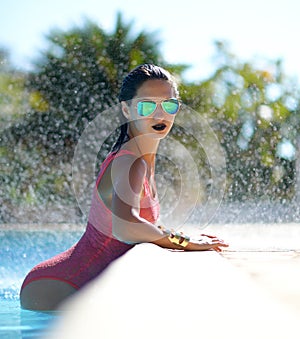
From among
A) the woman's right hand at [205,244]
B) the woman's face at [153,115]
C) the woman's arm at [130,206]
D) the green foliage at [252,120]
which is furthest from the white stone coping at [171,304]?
the green foliage at [252,120]

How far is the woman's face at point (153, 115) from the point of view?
6.97ft

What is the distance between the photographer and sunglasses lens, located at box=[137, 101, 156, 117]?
2.12 metres

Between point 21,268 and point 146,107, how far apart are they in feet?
10.4

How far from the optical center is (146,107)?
2121 millimetres

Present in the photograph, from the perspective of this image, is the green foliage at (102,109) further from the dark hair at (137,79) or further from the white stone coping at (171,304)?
the white stone coping at (171,304)

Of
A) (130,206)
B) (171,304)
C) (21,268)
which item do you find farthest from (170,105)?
(21,268)

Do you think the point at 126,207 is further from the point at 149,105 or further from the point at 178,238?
the point at 149,105

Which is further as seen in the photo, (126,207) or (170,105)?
(170,105)

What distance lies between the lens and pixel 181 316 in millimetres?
1593

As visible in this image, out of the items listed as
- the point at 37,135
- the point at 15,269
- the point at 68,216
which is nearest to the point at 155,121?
the point at 15,269

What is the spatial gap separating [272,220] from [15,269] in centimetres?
623

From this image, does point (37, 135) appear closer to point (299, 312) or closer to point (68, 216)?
point (68, 216)

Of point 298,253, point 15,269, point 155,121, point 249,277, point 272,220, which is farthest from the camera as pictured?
point 272,220

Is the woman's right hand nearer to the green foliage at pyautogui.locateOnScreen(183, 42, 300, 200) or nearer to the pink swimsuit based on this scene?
the pink swimsuit
